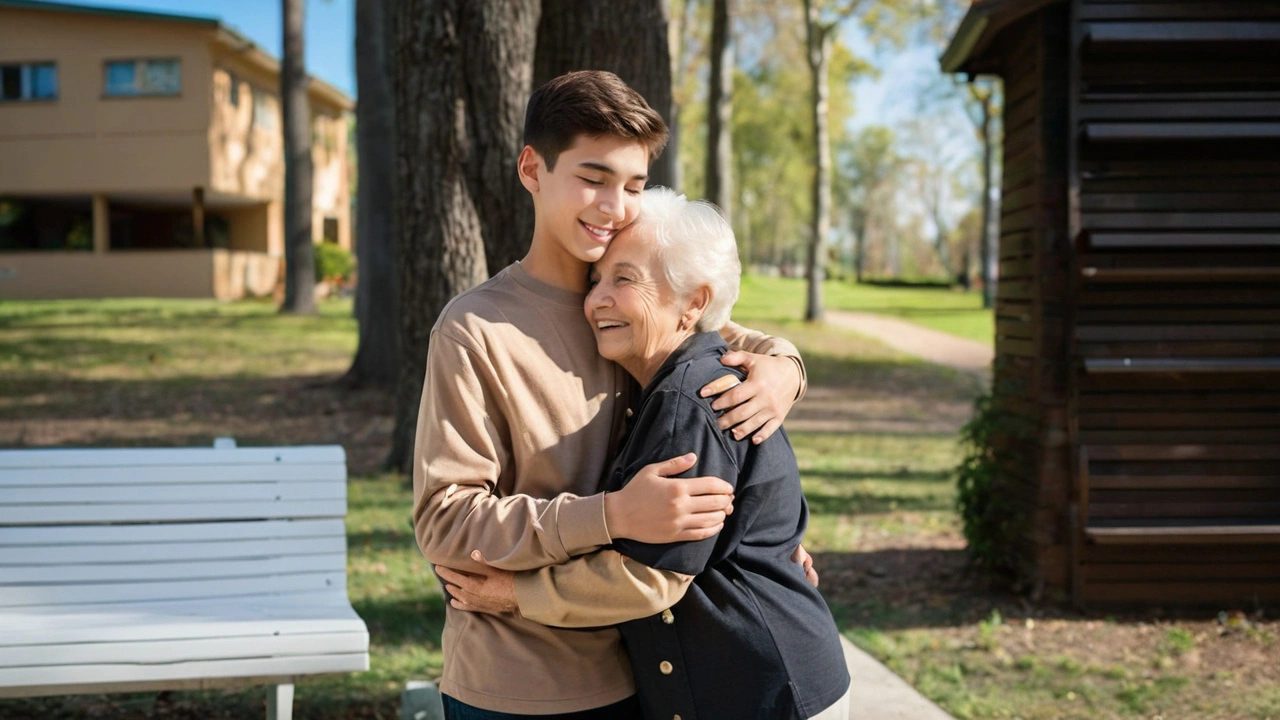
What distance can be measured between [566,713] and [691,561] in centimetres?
45

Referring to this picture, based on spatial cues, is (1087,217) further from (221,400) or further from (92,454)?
(221,400)

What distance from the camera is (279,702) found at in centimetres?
398

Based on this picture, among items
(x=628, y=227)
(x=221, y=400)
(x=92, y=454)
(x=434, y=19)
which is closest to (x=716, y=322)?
(x=628, y=227)

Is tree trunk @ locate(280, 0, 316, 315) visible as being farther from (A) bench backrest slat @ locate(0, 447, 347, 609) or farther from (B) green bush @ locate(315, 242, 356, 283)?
(A) bench backrest slat @ locate(0, 447, 347, 609)

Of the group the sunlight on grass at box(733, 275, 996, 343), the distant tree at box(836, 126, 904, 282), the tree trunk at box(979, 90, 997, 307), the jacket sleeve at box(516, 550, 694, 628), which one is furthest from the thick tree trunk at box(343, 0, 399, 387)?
the distant tree at box(836, 126, 904, 282)

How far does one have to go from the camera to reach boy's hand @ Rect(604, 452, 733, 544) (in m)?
2.01

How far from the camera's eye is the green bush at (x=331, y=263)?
115ft

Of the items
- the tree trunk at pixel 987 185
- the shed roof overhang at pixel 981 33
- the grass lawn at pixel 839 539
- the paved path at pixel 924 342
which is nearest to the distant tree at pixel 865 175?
the tree trunk at pixel 987 185

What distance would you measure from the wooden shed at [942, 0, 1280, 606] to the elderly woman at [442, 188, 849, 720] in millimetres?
4097

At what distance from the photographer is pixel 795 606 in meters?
2.26

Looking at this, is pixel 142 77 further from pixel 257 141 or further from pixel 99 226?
pixel 99 226

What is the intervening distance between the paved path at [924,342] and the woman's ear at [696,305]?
1515 centimetres

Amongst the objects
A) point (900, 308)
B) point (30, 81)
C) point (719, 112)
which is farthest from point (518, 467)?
point (900, 308)

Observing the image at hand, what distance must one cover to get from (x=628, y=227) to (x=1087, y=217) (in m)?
4.34
